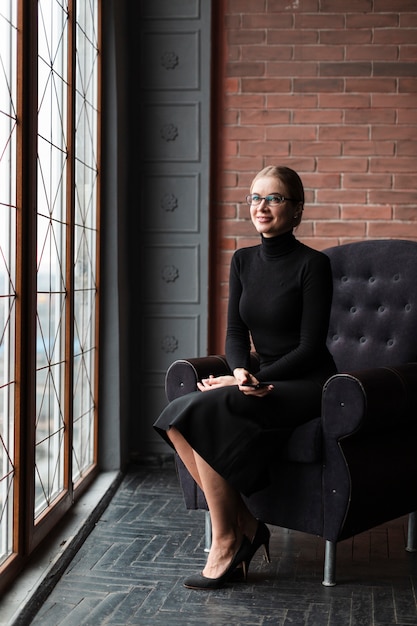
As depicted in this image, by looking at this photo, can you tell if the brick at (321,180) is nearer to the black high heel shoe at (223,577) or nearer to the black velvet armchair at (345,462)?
the black velvet armchair at (345,462)

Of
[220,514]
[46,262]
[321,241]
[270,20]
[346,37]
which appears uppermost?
[270,20]

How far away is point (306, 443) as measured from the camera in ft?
9.78

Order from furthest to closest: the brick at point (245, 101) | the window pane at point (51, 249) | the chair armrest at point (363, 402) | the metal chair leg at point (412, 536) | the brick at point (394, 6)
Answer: the brick at point (245, 101), the brick at point (394, 6), the metal chair leg at point (412, 536), the window pane at point (51, 249), the chair armrest at point (363, 402)

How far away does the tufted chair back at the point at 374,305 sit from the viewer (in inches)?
146

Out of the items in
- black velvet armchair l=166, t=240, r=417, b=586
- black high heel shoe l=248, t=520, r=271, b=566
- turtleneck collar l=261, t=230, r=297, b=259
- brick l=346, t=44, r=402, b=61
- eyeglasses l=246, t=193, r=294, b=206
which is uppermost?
brick l=346, t=44, r=402, b=61

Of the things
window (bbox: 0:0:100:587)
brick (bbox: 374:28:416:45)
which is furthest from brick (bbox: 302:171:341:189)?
window (bbox: 0:0:100:587)

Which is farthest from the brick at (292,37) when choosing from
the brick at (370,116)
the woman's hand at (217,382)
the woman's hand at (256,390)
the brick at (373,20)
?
the woman's hand at (256,390)

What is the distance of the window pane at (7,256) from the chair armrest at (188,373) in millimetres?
731

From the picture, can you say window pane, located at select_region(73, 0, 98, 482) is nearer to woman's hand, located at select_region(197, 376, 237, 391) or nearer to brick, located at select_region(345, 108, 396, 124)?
woman's hand, located at select_region(197, 376, 237, 391)

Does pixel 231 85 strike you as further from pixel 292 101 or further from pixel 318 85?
pixel 318 85

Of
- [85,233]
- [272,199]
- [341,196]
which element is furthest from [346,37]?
[272,199]

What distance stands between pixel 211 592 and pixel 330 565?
1.42ft

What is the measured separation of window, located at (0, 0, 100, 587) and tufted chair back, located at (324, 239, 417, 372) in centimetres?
123

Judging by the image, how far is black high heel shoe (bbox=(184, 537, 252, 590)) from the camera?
2963mm
